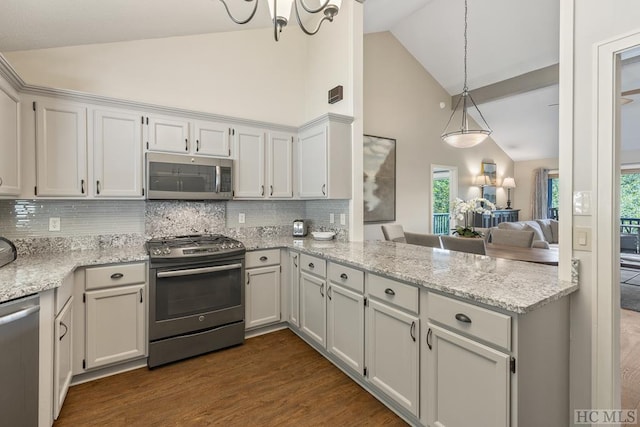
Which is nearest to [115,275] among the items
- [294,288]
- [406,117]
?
[294,288]

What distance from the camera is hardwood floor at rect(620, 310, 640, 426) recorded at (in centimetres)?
204

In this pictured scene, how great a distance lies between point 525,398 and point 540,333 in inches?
11.7

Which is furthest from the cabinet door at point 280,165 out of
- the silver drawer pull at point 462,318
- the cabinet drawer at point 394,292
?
the silver drawer pull at point 462,318

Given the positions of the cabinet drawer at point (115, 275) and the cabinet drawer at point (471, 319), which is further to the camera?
the cabinet drawer at point (115, 275)

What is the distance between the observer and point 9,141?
2.05m

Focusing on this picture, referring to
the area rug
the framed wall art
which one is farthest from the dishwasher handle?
the area rug

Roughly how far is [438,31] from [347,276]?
5014 mm

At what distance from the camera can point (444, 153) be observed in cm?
645

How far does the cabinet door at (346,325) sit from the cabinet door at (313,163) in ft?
3.83

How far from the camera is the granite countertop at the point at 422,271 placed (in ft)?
4.73

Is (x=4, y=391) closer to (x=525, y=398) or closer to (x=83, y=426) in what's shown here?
(x=83, y=426)

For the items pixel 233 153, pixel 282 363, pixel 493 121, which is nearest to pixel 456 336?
pixel 282 363

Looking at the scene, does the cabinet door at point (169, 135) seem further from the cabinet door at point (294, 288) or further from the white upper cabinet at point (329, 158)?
the cabinet door at point (294, 288)

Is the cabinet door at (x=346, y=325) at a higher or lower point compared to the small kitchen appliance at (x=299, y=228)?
lower
